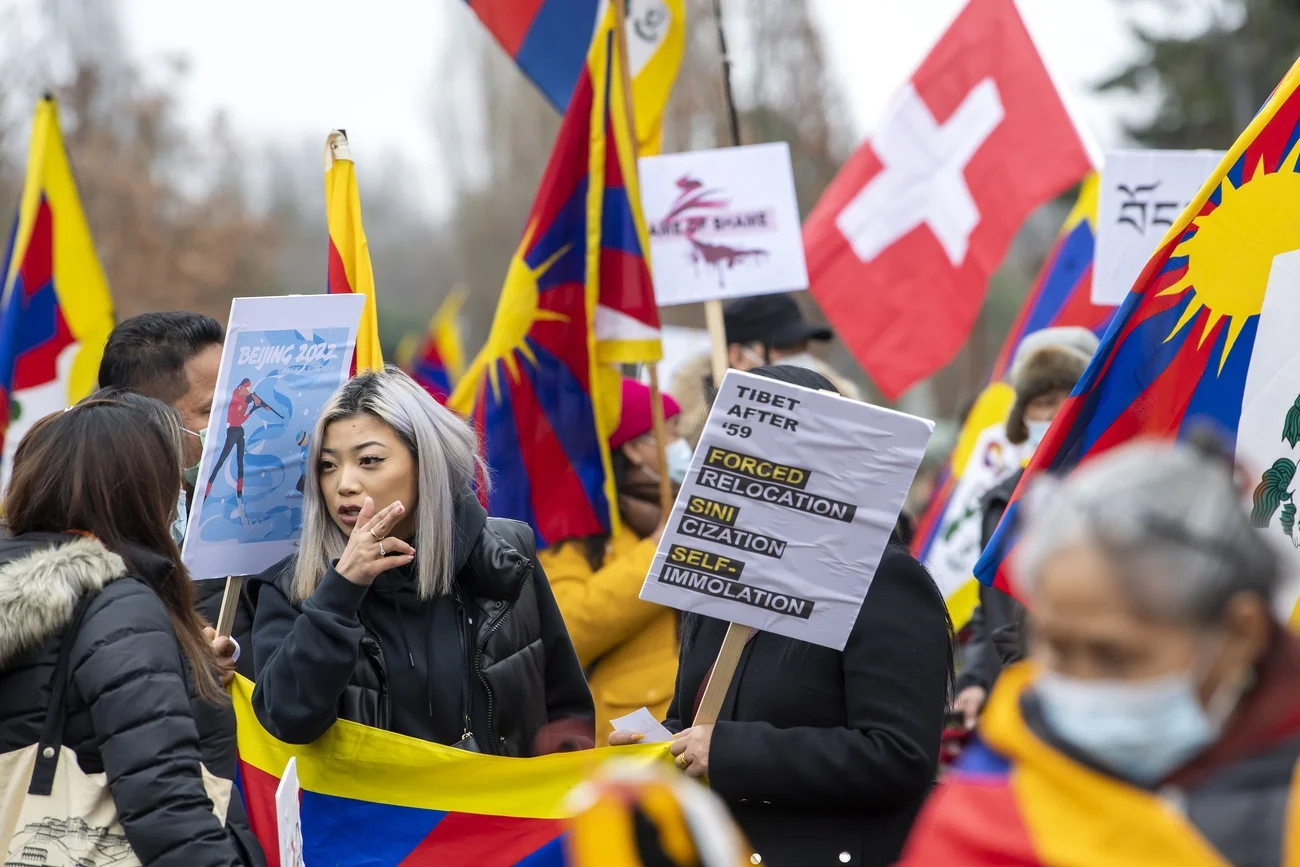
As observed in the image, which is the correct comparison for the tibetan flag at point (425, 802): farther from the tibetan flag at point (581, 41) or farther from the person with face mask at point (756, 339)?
the tibetan flag at point (581, 41)

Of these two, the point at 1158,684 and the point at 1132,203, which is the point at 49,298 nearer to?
the point at 1132,203

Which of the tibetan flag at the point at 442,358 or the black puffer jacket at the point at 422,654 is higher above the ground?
the black puffer jacket at the point at 422,654

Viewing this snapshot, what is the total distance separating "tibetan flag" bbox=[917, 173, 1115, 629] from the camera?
712 centimetres

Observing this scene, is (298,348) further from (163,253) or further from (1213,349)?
(163,253)

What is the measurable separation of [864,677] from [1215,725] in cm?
143

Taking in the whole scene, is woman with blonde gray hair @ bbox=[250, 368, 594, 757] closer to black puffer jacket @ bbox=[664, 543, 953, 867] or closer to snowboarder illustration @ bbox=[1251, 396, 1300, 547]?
black puffer jacket @ bbox=[664, 543, 953, 867]

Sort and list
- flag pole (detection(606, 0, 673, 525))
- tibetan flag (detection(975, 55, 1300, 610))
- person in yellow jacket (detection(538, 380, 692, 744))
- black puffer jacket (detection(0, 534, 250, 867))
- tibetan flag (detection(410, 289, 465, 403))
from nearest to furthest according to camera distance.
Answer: black puffer jacket (detection(0, 534, 250, 867))
tibetan flag (detection(975, 55, 1300, 610))
person in yellow jacket (detection(538, 380, 692, 744))
flag pole (detection(606, 0, 673, 525))
tibetan flag (detection(410, 289, 465, 403))

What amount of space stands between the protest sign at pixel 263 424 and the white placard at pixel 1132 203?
3584mm

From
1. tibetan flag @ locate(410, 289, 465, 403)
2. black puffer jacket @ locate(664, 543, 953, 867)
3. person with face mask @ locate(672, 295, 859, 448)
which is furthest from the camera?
tibetan flag @ locate(410, 289, 465, 403)

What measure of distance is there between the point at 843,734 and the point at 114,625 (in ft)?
4.79

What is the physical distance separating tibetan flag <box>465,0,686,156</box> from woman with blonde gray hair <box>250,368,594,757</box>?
3125mm

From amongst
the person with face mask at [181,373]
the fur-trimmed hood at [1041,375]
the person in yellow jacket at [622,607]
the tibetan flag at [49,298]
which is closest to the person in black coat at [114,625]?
the person with face mask at [181,373]

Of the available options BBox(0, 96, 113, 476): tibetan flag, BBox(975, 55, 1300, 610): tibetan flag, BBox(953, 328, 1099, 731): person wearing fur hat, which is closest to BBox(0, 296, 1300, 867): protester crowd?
BBox(975, 55, 1300, 610): tibetan flag

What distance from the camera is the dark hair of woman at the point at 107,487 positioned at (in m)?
3.15
